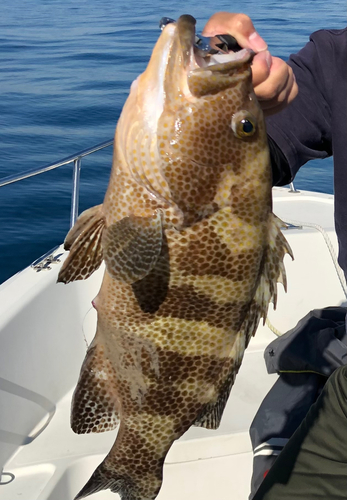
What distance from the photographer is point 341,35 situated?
2383 mm

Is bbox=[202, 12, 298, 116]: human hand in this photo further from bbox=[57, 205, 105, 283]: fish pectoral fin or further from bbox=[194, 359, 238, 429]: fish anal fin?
bbox=[194, 359, 238, 429]: fish anal fin

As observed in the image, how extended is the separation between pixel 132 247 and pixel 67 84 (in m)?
13.2

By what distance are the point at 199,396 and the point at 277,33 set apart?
1944cm

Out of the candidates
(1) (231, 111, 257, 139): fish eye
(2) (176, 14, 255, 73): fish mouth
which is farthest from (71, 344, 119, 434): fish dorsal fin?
(2) (176, 14, 255, 73): fish mouth

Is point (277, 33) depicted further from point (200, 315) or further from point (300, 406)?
point (200, 315)

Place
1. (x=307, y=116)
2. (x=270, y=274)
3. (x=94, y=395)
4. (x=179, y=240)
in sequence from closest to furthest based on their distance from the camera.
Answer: (x=179, y=240)
(x=270, y=274)
(x=94, y=395)
(x=307, y=116)

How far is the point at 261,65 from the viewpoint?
1.70 meters

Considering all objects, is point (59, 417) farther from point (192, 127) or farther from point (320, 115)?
point (192, 127)

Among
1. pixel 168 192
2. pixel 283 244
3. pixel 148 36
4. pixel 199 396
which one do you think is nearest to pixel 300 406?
pixel 199 396

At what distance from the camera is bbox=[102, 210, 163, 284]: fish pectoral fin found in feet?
5.10

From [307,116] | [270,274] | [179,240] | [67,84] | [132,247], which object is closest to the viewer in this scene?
[132,247]

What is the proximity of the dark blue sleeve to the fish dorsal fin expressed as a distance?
1.00 metres

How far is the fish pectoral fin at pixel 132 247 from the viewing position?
1.55m

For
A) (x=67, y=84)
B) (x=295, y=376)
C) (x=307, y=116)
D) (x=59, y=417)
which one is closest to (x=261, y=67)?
(x=307, y=116)
